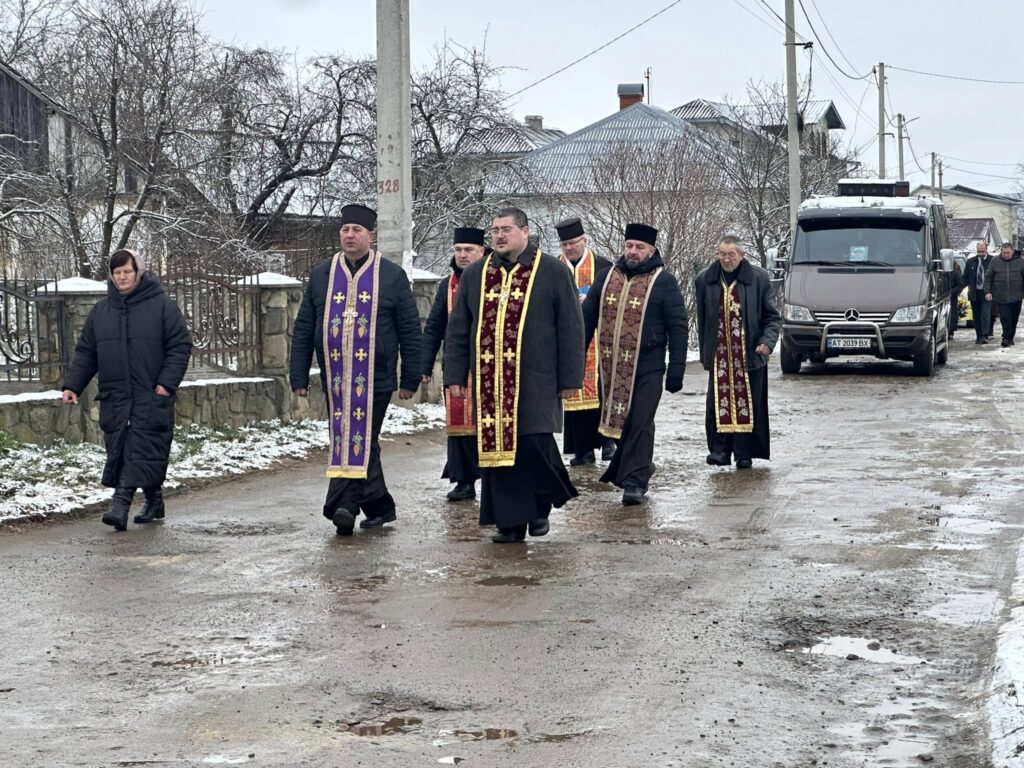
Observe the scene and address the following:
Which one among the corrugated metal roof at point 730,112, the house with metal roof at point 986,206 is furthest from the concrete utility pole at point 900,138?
the house with metal roof at point 986,206

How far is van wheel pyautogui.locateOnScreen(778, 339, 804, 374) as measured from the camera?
69.4ft

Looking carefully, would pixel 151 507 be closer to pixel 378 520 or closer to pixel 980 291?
pixel 378 520

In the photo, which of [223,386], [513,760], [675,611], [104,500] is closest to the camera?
[513,760]

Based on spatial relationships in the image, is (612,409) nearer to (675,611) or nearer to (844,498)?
(844,498)

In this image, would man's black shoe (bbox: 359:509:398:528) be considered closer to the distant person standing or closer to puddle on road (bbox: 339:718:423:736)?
puddle on road (bbox: 339:718:423:736)

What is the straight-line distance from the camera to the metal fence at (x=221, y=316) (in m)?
13.7

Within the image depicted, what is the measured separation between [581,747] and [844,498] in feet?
18.0

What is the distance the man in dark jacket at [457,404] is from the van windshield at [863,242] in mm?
12015

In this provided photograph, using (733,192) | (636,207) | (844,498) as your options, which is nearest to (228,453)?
(844,498)

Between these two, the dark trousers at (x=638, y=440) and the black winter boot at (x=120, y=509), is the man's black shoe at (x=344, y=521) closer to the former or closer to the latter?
the black winter boot at (x=120, y=509)

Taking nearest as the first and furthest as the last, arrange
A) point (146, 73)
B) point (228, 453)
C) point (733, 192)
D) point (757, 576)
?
point (757, 576) → point (228, 453) → point (146, 73) → point (733, 192)

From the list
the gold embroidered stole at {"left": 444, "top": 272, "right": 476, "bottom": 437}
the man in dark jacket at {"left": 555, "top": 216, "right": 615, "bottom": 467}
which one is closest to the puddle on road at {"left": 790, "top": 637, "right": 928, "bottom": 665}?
the gold embroidered stole at {"left": 444, "top": 272, "right": 476, "bottom": 437}

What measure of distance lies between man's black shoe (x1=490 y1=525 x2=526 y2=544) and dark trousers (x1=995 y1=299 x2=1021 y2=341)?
19.0 m

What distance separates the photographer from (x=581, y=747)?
484cm
